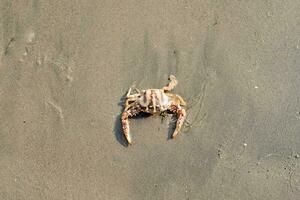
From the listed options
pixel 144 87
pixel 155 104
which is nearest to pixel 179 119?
pixel 155 104

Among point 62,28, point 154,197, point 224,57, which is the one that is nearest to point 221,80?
point 224,57

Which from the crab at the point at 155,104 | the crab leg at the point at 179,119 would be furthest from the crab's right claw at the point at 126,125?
the crab leg at the point at 179,119

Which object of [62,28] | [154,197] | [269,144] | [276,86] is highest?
[62,28]

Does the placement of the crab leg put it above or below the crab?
below

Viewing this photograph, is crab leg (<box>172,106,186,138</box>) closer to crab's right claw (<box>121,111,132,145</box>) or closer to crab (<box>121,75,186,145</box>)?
crab (<box>121,75,186,145</box>)

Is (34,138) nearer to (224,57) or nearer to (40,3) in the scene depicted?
(40,3)

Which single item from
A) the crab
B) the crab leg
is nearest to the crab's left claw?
the crab
